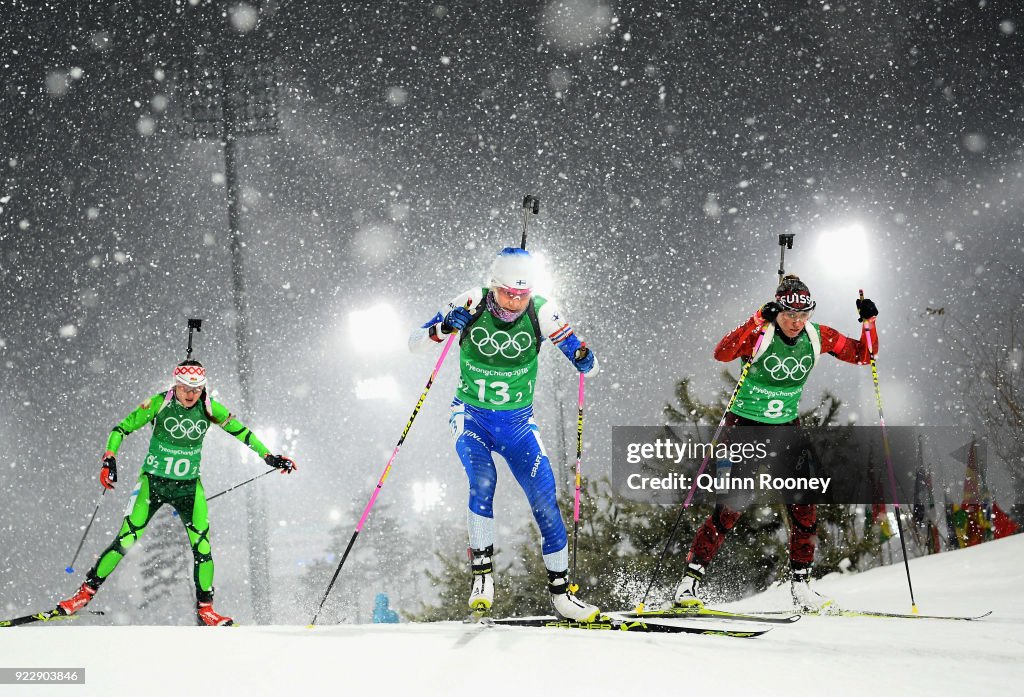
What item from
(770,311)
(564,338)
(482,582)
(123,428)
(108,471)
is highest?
(770,311)

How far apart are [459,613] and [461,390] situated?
23.6 feet

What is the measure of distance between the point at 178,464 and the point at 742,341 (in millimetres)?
5186

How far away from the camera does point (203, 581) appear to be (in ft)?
20.9

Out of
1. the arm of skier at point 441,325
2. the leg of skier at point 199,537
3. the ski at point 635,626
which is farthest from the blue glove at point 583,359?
the leg of skier at point 199,537

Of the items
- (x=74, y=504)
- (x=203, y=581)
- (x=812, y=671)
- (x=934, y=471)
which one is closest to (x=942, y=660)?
(x=812, y=671)

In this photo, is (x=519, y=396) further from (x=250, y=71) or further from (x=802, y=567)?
(x=250, y=71)

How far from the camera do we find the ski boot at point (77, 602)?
587cm

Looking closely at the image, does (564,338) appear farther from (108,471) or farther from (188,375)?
(108,471)

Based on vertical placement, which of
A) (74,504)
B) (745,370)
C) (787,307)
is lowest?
(74,504)

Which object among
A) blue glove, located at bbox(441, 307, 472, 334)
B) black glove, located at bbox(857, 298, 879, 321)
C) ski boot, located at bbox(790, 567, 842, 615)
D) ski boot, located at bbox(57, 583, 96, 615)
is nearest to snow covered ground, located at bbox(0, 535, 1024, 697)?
ski boot, located at bbox(790, 567, 842, 615)

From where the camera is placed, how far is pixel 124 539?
20.4 ft

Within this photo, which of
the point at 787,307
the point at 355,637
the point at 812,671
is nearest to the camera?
the point at 812,671

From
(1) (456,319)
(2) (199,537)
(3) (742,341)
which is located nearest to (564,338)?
(1) (456,319)

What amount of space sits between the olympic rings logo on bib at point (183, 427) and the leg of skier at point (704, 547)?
4.67 meters
